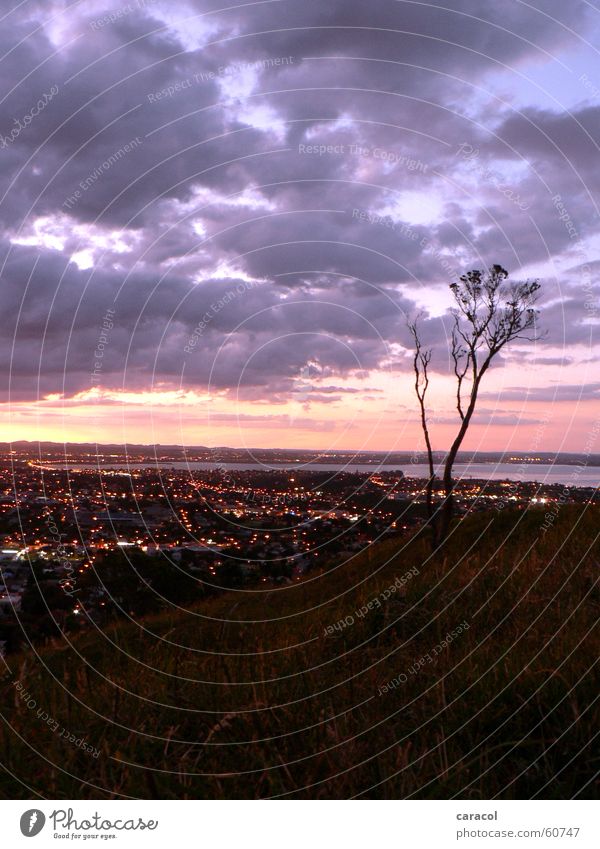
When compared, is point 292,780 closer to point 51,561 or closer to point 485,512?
point 51,561

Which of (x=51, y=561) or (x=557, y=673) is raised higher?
(x=557, y=673)

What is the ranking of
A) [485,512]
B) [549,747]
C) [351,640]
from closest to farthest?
[549,747] → [351,640] → [485,512]

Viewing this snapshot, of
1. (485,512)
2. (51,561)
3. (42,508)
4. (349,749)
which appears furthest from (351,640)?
(485,512)

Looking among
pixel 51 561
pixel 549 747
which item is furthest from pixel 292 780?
pixel 51 561

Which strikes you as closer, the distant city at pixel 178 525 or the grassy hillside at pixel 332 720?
the grassy hillside at pixel 332 720

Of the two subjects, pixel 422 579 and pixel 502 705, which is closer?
pixel 502 705

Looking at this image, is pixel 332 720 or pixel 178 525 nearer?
pixel 332 720

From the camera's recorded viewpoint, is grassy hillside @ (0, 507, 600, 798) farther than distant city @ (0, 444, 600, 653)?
No
